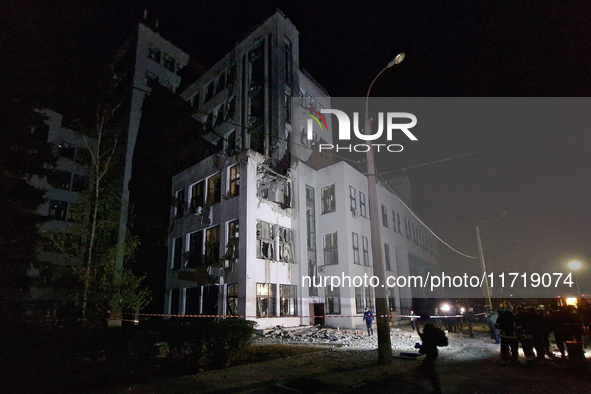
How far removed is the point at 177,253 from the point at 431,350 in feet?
71.2

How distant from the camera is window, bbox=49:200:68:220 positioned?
29.3 metres

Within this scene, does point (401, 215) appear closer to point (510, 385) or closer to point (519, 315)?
point (519, 315)

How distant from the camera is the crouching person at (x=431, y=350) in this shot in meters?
6.66

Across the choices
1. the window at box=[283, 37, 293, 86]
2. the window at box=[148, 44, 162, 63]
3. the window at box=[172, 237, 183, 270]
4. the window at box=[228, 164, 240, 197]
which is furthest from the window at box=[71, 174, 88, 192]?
the window at box=[283, 37, 293, 86]

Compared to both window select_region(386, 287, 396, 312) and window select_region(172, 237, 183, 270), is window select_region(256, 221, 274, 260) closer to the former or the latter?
window select_region(172, 237, 183, 270)

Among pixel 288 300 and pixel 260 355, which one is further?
pixel 288 300

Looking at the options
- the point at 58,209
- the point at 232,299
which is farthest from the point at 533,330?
the point at 58,209

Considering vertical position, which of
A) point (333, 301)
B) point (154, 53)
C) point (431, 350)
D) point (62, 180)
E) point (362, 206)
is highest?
point (154, 53)

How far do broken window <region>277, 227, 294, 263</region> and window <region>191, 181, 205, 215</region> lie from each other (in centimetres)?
593

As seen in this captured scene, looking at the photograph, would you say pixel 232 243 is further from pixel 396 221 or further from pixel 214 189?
pixel 396 221

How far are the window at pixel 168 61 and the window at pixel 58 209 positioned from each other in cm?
1776

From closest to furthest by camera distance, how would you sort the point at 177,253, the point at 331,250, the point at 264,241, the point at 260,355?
the point at 260,355
the point at 264,241
the point at 177,253
the point at 331,250

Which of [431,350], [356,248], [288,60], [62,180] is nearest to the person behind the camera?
[431,350]

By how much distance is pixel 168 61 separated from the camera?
126ft
